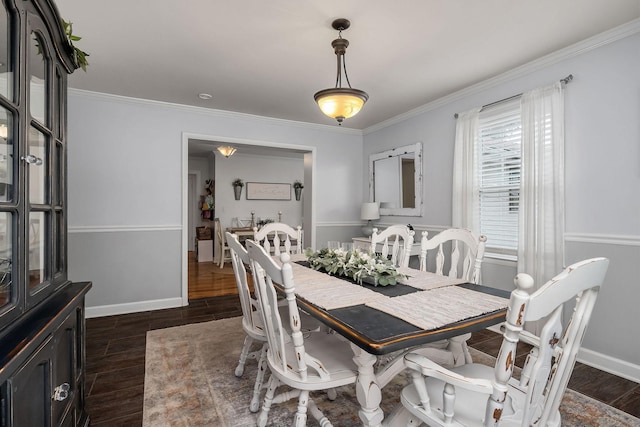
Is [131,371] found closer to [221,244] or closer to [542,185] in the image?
[542,185]

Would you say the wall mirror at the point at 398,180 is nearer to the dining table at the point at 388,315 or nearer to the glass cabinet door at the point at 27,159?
the dining table at the point at 388,315

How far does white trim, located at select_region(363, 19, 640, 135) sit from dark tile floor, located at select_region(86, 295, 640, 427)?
2.39 metres

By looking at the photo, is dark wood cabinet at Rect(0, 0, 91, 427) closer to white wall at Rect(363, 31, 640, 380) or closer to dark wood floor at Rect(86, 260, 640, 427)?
dark wood floor at Rect(86, 260, 640, 427)

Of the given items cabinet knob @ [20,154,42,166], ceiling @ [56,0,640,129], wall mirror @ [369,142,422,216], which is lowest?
cabinet knob @ [20,154,42,166]

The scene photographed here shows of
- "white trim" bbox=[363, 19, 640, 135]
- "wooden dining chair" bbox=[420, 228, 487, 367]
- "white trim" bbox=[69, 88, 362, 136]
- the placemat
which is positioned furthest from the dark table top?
"white trim" bbox=[69, 88, 362, 136]

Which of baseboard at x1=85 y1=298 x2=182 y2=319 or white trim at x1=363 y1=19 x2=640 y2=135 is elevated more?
white trim at x1=363 y1=19 x2=640 y2=135

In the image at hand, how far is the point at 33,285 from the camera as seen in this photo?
1209 mm

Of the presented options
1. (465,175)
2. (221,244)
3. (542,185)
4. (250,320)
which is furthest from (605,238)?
(221,244)

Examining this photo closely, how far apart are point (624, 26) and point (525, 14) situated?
783 mm

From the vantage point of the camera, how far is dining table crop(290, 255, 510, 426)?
4.05ft

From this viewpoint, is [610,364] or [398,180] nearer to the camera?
[610,364]

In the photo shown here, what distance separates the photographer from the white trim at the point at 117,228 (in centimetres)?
362

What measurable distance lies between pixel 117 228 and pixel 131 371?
189cm

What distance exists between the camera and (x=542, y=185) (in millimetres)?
2797
